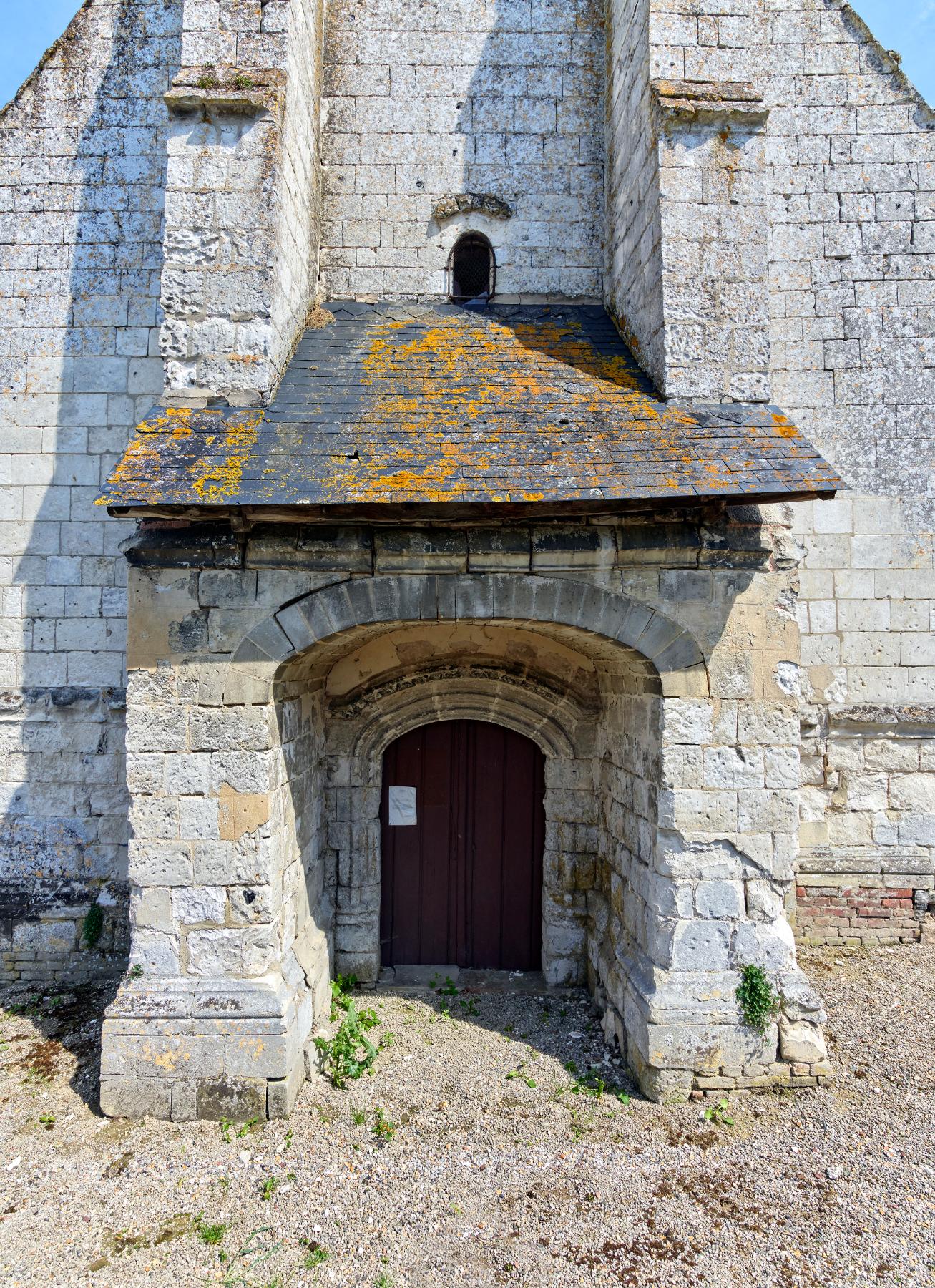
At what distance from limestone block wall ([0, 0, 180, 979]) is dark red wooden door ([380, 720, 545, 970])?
2.00 m

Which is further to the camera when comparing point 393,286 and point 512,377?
point 393,286

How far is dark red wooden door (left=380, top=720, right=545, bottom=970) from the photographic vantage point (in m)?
5.40

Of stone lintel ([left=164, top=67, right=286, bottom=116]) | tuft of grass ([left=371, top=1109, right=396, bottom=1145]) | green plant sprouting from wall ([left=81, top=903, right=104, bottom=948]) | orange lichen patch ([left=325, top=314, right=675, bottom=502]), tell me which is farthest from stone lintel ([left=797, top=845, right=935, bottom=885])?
stone lintel ([left=164, top=67, right=286, bottom=116])

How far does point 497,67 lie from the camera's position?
542 centimetres

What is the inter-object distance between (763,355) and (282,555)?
2863mm

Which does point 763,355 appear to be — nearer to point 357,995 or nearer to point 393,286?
point 393,286

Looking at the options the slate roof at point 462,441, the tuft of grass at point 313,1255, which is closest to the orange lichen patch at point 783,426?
the slate roof at point 462,441

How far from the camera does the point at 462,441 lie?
376 cm

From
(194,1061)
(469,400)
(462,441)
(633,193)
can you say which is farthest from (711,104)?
(194,1061)

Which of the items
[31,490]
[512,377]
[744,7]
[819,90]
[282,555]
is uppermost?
[819,90]

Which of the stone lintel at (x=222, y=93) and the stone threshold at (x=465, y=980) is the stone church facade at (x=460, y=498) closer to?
the stone lintel at (x=222, y=93)

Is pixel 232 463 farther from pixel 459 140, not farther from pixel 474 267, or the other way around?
pixel 459 140

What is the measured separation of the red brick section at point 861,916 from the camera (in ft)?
17.5

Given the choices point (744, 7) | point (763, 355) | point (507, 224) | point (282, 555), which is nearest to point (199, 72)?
point (507, 224)
